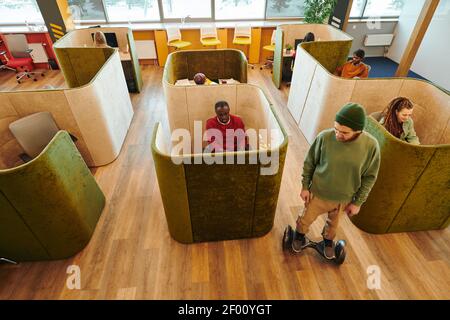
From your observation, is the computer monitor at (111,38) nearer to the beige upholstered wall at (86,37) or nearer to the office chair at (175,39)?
the beige upholstered wall at (86,37)

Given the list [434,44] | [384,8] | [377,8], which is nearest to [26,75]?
[377,8]

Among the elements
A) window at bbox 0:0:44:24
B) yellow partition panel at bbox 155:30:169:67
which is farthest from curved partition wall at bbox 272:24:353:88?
window at bbox 0:0:44:24

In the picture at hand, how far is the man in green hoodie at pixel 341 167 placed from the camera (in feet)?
6.13

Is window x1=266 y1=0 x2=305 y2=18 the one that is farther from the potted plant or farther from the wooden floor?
the wooden floor

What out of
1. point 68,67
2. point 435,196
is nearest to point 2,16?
point 68,67

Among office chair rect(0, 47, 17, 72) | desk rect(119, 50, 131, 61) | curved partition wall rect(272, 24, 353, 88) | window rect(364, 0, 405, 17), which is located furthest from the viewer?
window rect(364, 0, 405, 17)

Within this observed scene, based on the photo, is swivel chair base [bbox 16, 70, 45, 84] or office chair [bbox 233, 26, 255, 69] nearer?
swivel chair base [bbox 16, 70, 45, 84]

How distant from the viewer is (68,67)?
16.0 ft

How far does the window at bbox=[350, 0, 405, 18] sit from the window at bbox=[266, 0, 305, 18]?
139 centimetres

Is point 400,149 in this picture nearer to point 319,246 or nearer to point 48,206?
point 319,246

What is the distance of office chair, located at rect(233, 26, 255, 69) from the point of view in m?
7.01

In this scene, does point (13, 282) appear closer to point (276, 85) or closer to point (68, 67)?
point (68, 67)

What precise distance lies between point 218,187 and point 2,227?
199cm

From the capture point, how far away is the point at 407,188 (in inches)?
103
